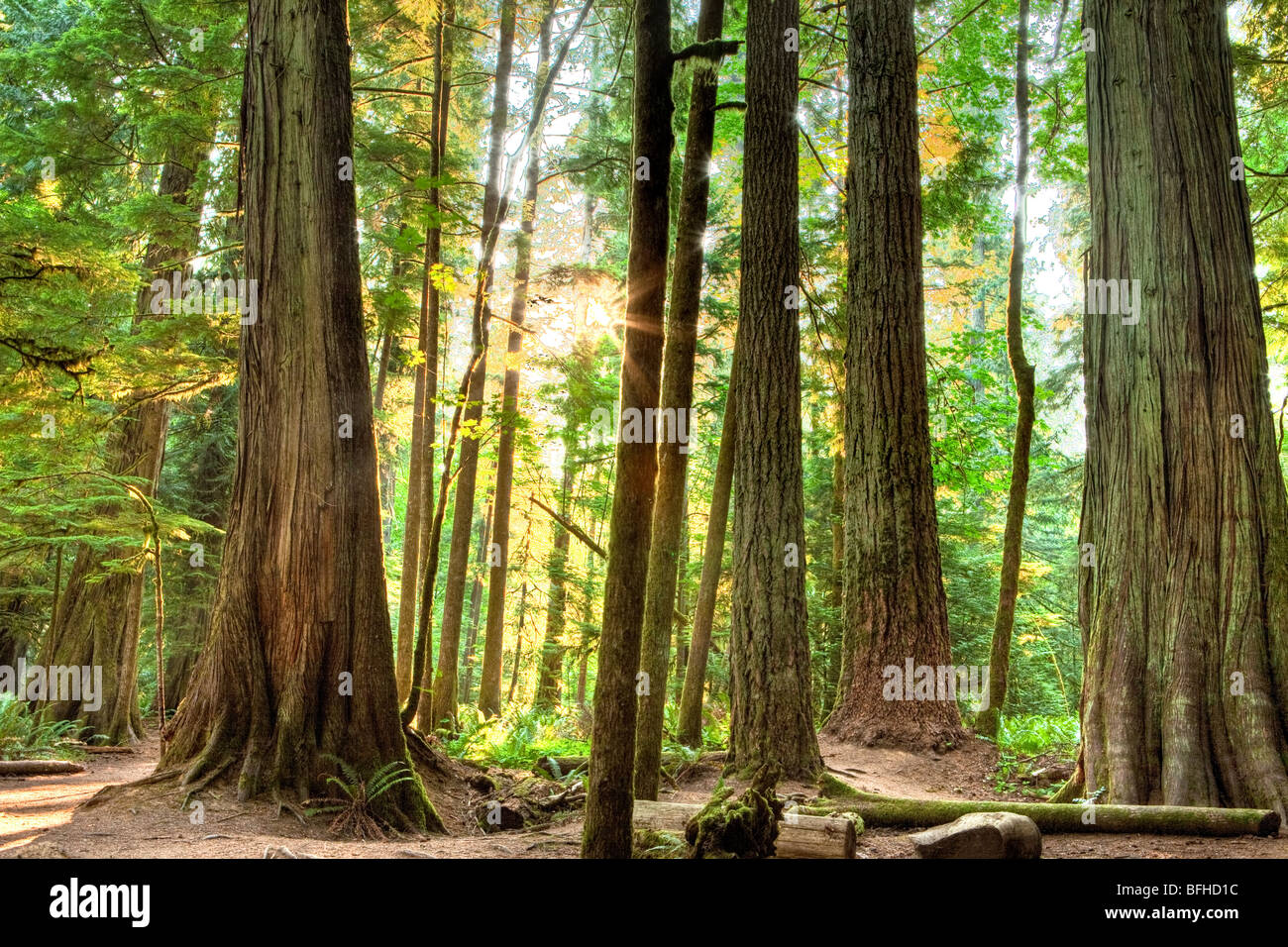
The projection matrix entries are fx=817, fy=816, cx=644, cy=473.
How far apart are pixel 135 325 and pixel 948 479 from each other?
12489 millimetres

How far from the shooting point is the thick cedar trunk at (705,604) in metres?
9.66

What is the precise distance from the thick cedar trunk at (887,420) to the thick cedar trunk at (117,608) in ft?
31.2

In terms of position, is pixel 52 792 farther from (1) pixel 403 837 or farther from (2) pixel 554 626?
(2) pixel 554 626

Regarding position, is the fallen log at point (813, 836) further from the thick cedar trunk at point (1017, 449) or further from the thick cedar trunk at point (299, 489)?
the thick cedar trunk at point (1017, 449)

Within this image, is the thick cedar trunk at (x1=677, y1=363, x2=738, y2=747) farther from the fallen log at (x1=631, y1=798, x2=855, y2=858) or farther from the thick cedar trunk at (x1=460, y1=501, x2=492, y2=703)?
the thick cedar trunk at (x1=460, y1=501, x2=492, y2=703)

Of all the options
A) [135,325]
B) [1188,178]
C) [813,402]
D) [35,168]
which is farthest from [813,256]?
[35,168]

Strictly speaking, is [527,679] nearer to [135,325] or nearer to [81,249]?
[135,325]

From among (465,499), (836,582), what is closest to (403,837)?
(465,499)

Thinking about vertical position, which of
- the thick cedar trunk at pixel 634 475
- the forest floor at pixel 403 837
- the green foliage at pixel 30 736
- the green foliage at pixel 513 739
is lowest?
the green foliage at pixel 513 739

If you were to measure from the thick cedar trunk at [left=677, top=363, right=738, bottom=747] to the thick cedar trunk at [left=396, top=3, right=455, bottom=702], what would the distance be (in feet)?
12.5

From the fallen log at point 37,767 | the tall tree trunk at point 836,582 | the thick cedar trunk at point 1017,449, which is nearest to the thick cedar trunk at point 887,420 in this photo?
the thick cedar trunk at point 1017,449

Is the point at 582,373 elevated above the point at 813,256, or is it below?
below

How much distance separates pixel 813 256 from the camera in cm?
1505
